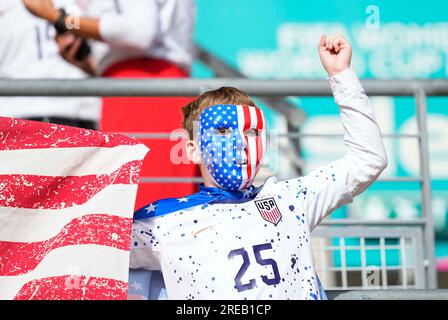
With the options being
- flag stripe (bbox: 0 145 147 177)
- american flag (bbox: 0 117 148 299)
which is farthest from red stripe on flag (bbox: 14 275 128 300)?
flag stripe (bbox: 0 145 147 177)

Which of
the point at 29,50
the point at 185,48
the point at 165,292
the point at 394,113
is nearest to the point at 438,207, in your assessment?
the point at 394,113

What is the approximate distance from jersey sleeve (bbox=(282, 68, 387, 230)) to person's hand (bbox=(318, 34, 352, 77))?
0.07 ft

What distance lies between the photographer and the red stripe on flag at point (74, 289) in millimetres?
2424

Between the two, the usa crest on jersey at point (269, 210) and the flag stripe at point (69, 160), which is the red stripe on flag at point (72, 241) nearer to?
the flag stripe at point (69, 160)

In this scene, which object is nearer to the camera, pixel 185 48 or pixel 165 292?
pixel 165 292

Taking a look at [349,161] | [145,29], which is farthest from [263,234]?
[145,29]

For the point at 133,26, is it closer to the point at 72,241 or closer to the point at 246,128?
the point at 246,128

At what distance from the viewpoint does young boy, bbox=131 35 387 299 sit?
8.18 feet

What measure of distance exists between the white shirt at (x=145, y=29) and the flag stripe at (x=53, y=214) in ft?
5.30

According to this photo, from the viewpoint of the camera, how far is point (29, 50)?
4.32 meters

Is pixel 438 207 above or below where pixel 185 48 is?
below
